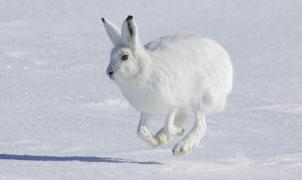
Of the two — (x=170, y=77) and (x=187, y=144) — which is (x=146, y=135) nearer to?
(x=187, y=144)

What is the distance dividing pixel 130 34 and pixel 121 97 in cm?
290

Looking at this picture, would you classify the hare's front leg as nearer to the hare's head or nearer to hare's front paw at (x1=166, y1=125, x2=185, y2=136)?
hare's front paw at (x1=166, y1=125, x2=185, y2=136)

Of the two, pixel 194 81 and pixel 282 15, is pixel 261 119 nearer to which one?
pixel 194 81

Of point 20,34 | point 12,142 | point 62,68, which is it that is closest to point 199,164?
point 12,142

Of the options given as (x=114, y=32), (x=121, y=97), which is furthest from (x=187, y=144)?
(x=121, y=97)

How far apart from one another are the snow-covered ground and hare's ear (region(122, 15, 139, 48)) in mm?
755

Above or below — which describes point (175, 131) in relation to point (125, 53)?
below

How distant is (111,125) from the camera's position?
7.91m

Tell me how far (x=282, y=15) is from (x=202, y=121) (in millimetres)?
7011

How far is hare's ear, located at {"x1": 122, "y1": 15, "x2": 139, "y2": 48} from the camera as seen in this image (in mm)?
6211

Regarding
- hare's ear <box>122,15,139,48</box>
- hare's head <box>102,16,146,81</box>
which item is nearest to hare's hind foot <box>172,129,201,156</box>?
hare's head <box>102,16,146,81</box>

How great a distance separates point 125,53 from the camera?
621 centimetres

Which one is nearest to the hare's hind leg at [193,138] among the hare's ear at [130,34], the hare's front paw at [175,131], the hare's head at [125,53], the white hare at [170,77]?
the white hare at [170,77]

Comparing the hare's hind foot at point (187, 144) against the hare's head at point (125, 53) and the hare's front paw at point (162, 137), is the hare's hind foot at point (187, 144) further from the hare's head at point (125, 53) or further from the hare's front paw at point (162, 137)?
the hare's head at point (125, 53)
